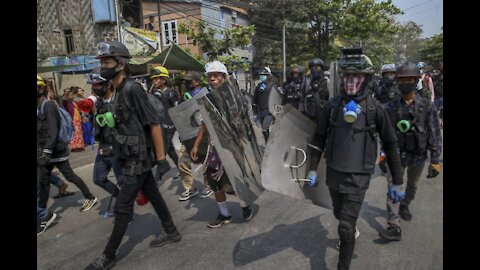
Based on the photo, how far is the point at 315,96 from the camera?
6.52 meters

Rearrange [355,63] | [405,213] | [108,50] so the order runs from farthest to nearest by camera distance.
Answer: [405,213], [108,50], [355,63]

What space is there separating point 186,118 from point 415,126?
259 centimetres

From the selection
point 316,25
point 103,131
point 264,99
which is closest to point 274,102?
point 264,99

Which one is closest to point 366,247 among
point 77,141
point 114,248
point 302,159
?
point 302,159

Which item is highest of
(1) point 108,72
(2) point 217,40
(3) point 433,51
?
(3) point 433,51

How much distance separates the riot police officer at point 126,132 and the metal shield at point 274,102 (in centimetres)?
445

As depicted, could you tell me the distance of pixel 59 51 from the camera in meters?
16.7

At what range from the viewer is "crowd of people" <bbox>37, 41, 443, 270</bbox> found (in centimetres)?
271

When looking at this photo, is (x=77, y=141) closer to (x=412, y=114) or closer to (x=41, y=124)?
(x=41, y=124)

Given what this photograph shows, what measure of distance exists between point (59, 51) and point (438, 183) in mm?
17376

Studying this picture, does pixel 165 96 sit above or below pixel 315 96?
above

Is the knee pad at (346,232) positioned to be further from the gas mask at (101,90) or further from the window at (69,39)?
the window at (69,39)

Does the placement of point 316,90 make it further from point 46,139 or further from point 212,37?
point 212,37

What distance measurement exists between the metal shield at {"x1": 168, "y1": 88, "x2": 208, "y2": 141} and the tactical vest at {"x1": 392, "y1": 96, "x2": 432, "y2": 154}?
7.25 ft
